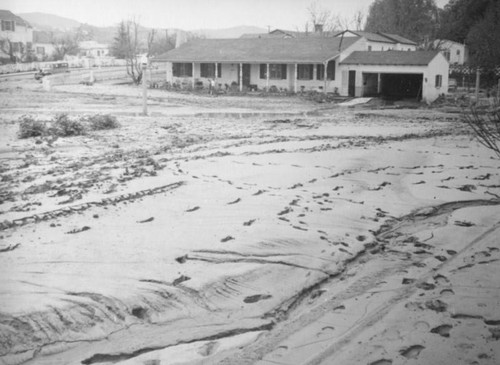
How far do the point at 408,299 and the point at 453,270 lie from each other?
3.43ft

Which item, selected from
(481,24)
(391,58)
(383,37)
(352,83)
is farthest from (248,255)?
(383,37)

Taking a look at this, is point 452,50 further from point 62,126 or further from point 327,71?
point 62,126

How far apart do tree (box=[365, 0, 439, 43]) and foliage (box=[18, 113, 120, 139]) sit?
525 inches

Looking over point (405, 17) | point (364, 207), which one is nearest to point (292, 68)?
point (405, 17)

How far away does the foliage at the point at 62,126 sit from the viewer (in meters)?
14.8

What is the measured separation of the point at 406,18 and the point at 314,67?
5.53 m

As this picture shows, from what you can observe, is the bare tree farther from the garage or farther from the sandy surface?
the garage

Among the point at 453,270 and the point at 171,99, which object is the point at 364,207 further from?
the point at 171,99

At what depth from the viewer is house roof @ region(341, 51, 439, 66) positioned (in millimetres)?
28641

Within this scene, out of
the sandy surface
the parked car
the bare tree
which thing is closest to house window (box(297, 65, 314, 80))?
the sandy surface

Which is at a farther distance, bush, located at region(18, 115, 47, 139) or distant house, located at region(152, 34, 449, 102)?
distant house, located at region(152, 34, 449, 102)

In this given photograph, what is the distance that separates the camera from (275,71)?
3438cm

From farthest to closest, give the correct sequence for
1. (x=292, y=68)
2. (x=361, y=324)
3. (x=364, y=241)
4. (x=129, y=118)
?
(x=292, y=68) < (x=129, y=118) < (x=364, y=241) < (x=361, y=324)

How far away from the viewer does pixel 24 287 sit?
5.29 metres
